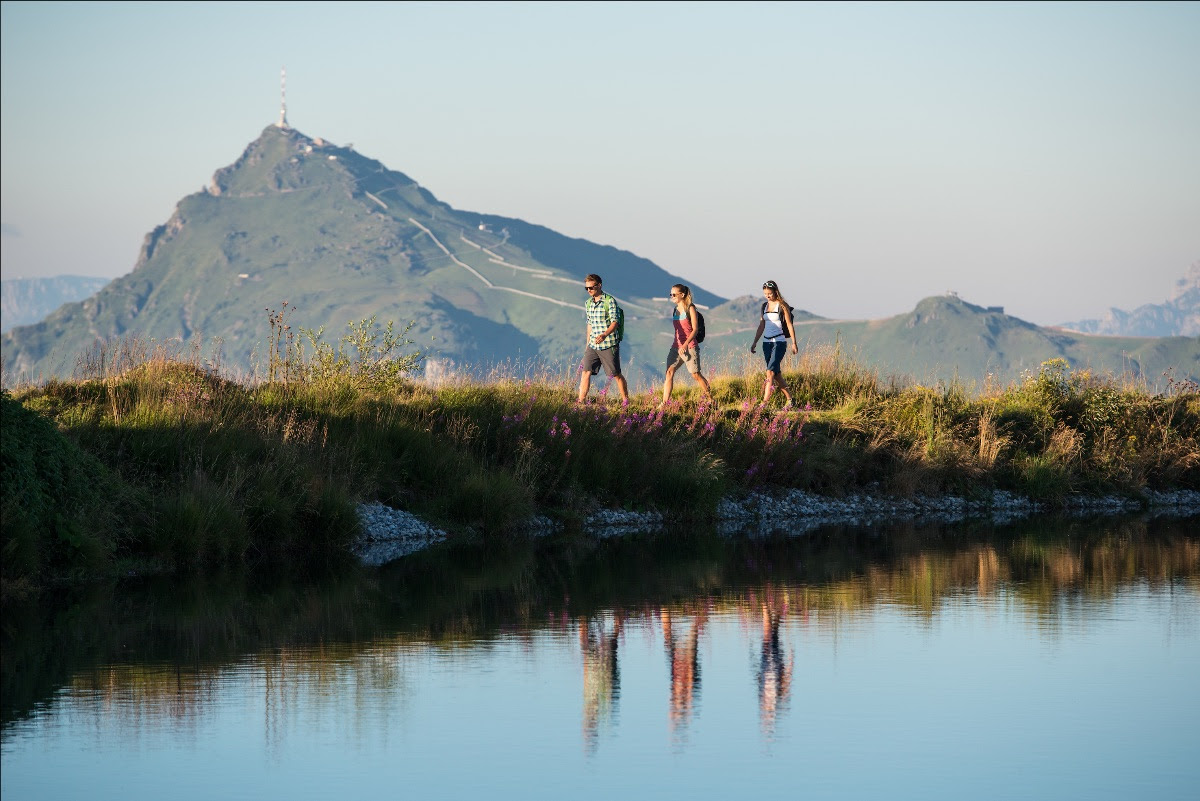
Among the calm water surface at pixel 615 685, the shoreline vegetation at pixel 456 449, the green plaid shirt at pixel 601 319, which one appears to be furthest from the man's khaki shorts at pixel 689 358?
the calm water surface at pixel 615 685

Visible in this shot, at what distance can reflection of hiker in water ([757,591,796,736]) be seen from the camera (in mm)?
9859

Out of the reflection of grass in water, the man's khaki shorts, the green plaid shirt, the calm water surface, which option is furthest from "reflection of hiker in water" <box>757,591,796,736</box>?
the man's khaki shorts

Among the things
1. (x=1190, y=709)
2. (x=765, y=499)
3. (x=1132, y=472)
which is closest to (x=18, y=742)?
(x=1190, y=709)

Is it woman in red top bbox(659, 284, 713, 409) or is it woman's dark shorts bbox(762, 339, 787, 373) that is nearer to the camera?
woman in red top bbox(659, 284, 713, 409)

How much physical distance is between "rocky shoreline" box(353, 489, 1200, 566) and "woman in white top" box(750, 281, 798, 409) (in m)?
2.45

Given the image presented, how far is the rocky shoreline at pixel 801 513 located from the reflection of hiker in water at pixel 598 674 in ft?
18.0

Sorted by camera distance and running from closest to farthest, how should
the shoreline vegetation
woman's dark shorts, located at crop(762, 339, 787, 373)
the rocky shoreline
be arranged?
the shoreline vegetation < the rocky shoreline < woman's dark shorts, located at crop(762, 339, 787, 373)

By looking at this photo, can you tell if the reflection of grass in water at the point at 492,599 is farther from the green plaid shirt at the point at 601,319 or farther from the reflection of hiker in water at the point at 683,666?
the green plaid shirt at the point at 601,319

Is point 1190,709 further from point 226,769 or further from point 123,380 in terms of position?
point 123,380

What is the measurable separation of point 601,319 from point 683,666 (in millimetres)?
15798

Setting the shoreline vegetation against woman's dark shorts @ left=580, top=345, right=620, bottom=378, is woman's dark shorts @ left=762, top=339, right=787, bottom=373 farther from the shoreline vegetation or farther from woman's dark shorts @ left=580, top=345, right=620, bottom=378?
woman's dark shorts @ left=580, top=345, right=620, bottom=378

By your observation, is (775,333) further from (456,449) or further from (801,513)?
(456,449)

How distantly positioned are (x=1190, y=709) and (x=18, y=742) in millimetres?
6975

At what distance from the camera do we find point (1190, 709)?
1016 cm
